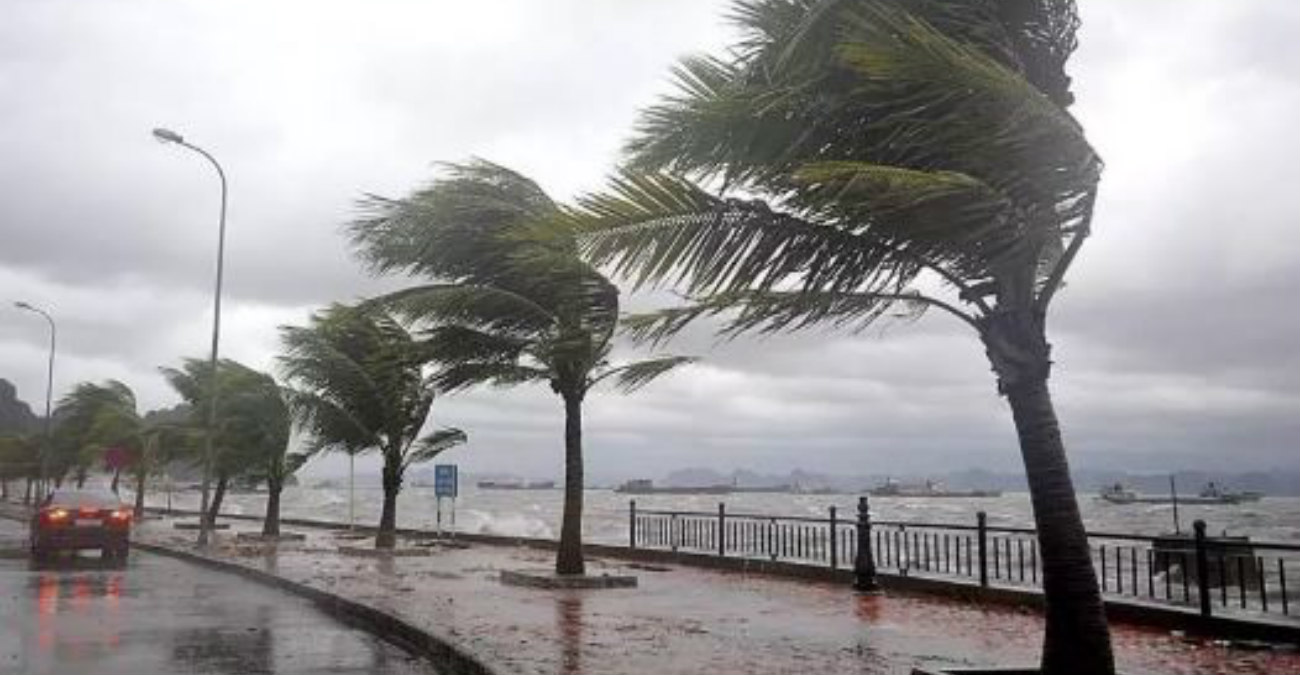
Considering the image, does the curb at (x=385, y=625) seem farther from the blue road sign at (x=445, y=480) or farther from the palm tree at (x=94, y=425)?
the palm tree at (x=94, y=425)

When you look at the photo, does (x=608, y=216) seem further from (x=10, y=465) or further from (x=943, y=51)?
(x=10, y=465)

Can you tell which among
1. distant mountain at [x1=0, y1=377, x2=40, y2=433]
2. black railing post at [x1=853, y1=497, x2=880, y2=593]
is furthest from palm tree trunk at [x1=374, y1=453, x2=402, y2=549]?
distant mountain at [x1=0, y1=377, x2=40, y2=433]

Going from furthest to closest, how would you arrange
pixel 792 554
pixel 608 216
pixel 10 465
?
pixel 10 465
pixel 792 554
pixel 608 216

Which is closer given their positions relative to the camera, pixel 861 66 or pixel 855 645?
pixel 861 66

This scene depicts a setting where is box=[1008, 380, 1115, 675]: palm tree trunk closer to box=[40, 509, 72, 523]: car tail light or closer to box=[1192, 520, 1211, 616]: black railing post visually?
box=[1192, 520, 1211, 616]: black railing post

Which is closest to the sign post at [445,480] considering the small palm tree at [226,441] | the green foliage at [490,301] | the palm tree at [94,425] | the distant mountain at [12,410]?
the small palm tree at [226,441]

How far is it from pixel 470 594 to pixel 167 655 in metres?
5.64

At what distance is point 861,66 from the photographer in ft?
20.9

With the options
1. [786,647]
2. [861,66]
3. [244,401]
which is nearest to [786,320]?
[861,66]

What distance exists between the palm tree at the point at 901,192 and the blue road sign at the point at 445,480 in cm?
2183

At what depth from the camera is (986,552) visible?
15.7 m

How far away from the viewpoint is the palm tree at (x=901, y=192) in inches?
249

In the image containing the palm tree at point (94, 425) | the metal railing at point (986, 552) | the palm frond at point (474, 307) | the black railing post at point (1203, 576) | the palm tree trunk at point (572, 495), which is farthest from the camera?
the palm tree at point (94, 425)

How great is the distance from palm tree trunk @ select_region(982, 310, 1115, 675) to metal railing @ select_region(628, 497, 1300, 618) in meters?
3.71
